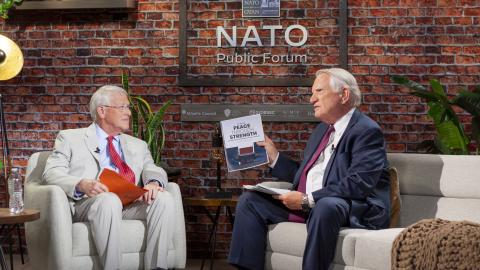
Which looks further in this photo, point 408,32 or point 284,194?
point 408,32

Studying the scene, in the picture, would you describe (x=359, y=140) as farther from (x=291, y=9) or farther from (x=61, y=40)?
(x=61, y=40)

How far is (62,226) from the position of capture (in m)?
4.63

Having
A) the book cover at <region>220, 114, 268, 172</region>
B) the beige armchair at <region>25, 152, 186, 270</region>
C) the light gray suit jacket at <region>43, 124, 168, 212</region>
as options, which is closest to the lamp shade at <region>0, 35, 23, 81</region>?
the light gray suit jacket at <region>43, 124, 168, 212</region>

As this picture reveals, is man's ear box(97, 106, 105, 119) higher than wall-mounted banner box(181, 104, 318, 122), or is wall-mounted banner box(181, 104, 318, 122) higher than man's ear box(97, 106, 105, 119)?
man's ear box(97, 106, 105, 119)

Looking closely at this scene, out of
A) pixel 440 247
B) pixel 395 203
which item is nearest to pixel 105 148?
pixel 395 203

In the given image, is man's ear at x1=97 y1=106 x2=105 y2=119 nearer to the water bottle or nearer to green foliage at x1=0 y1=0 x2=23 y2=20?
the water bottle

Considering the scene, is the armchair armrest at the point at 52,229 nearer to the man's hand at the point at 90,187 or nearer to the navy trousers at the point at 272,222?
the man's hand at the point at 90,187

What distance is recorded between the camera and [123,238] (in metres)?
4.80

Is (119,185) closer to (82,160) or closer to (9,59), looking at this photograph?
(82,160)

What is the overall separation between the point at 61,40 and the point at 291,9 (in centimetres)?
184

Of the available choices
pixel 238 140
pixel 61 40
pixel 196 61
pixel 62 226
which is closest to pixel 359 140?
pixel 238 140

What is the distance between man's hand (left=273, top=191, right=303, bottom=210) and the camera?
4508mm

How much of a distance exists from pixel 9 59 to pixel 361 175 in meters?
2.99

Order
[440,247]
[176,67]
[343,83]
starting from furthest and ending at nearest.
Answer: [176,67]
[343,83]
[440,247]
